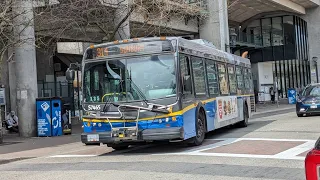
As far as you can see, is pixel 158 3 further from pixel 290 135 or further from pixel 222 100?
pixel 290 135

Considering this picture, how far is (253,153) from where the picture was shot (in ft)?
34.6

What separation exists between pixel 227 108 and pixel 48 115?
810cm

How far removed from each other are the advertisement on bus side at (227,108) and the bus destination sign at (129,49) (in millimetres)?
4122

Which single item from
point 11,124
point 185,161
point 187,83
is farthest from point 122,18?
point 185,161

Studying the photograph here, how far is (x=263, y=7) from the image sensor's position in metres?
43.2

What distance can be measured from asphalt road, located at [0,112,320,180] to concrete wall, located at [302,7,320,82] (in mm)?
35445

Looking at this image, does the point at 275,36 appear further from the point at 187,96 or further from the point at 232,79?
the point at 187,96

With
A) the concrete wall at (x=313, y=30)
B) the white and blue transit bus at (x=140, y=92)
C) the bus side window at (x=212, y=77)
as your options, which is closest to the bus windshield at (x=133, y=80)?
the white and blue transit bus at (x=140, y=92)

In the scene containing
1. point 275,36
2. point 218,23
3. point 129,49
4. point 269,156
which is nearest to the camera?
point 269,156

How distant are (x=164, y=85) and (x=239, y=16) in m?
35.4

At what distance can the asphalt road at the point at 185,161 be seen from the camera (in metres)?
8.32

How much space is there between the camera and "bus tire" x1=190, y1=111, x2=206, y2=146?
1223cm

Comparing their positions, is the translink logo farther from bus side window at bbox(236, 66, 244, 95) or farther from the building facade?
the building facade

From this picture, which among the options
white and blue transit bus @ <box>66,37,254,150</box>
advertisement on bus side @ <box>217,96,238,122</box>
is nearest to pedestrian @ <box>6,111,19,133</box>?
white and blue transit bus @ <box>66,37,254,150</box>
